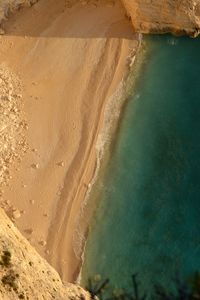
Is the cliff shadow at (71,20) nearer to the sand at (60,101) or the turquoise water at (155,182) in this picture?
the sand at (60,101)

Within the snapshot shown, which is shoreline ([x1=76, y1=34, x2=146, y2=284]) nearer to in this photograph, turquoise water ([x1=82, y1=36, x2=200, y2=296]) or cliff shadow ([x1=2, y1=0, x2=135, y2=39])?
turquoise water ([x1=82, y1=36, x2=200, y2=296])

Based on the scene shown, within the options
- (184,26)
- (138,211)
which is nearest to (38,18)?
(184,26)

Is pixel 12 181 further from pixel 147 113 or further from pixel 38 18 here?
pixel 38 18

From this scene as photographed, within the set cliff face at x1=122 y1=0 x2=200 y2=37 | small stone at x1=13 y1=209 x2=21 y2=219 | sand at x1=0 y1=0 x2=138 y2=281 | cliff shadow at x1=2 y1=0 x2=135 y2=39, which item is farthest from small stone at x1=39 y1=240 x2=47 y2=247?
cliff face at x1=122 y1=0 x2=200 y2=37

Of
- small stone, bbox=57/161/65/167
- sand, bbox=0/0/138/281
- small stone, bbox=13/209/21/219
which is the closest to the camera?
small stone, bbox=13/209/21/219

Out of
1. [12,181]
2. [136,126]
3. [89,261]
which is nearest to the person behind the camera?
[89,261]

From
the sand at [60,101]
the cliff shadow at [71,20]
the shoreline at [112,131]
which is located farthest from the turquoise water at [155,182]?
the cliff shadow at [71,20]
